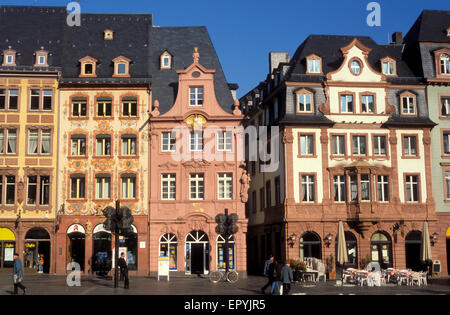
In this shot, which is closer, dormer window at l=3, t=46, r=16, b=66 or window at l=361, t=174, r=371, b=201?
window at l=361, t=174, r=371, b=201

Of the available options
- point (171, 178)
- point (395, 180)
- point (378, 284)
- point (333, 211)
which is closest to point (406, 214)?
point (395, 180)

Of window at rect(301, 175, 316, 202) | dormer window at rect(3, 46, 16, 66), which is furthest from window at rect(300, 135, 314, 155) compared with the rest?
dormer window at rect(3, 46, 16, 66)

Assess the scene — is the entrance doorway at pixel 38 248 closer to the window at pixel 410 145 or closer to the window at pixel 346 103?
the window at pixel 346 103

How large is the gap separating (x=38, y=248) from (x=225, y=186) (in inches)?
586

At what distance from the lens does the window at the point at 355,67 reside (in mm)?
51312

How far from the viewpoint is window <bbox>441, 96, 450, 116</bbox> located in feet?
172

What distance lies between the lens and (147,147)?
48.3 meters

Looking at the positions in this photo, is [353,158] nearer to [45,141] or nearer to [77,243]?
[77,243]

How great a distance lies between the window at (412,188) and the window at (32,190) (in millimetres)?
29106

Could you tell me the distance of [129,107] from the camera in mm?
48969

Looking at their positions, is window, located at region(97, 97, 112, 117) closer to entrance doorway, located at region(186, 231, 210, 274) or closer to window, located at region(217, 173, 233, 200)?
window, located at region(217, 173, 233, 200)

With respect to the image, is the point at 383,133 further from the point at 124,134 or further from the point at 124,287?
the point at 124,287

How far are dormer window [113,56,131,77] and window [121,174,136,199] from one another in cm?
820

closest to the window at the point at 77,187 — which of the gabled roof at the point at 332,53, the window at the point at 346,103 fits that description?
the gabled roof at the point at 332,53
